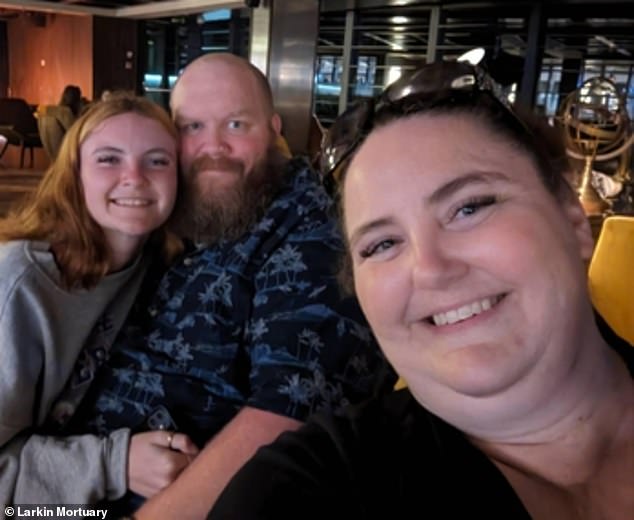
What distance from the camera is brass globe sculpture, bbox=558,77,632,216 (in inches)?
111

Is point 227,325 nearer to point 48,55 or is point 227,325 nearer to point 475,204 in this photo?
point 475,204

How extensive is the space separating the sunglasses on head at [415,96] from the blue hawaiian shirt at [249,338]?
0.88ft

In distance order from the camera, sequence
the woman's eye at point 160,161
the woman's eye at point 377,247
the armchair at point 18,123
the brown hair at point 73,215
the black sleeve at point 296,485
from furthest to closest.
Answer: the armchair at point 18,123 → the woman's eye at point 160,161 → the brown hair at point 73,215 → the woman's eye at point 377,247 → the black sleeve at point 296,485

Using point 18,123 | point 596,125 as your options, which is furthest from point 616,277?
point 18,123

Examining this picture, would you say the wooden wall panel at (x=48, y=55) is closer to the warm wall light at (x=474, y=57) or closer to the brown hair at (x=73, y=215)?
the brown hair at (x=73, y=215)

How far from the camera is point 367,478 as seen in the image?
81cm

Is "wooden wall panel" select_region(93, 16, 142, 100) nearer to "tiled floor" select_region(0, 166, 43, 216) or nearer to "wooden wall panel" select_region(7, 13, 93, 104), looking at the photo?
"wooden wall panel" select_region(7, 13, 93, 104)

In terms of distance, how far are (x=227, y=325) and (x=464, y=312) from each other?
2.08 feet

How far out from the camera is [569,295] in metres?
0.81

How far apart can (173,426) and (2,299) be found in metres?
0.43

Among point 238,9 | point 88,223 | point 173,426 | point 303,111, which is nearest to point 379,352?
point 173,426

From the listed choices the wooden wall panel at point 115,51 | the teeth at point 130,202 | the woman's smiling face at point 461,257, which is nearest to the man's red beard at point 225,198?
the teeth at point 130,202

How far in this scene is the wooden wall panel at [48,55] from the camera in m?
13.5

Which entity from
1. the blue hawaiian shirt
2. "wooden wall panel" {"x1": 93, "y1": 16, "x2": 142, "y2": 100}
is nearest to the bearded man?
the blue hawaiian shirt
